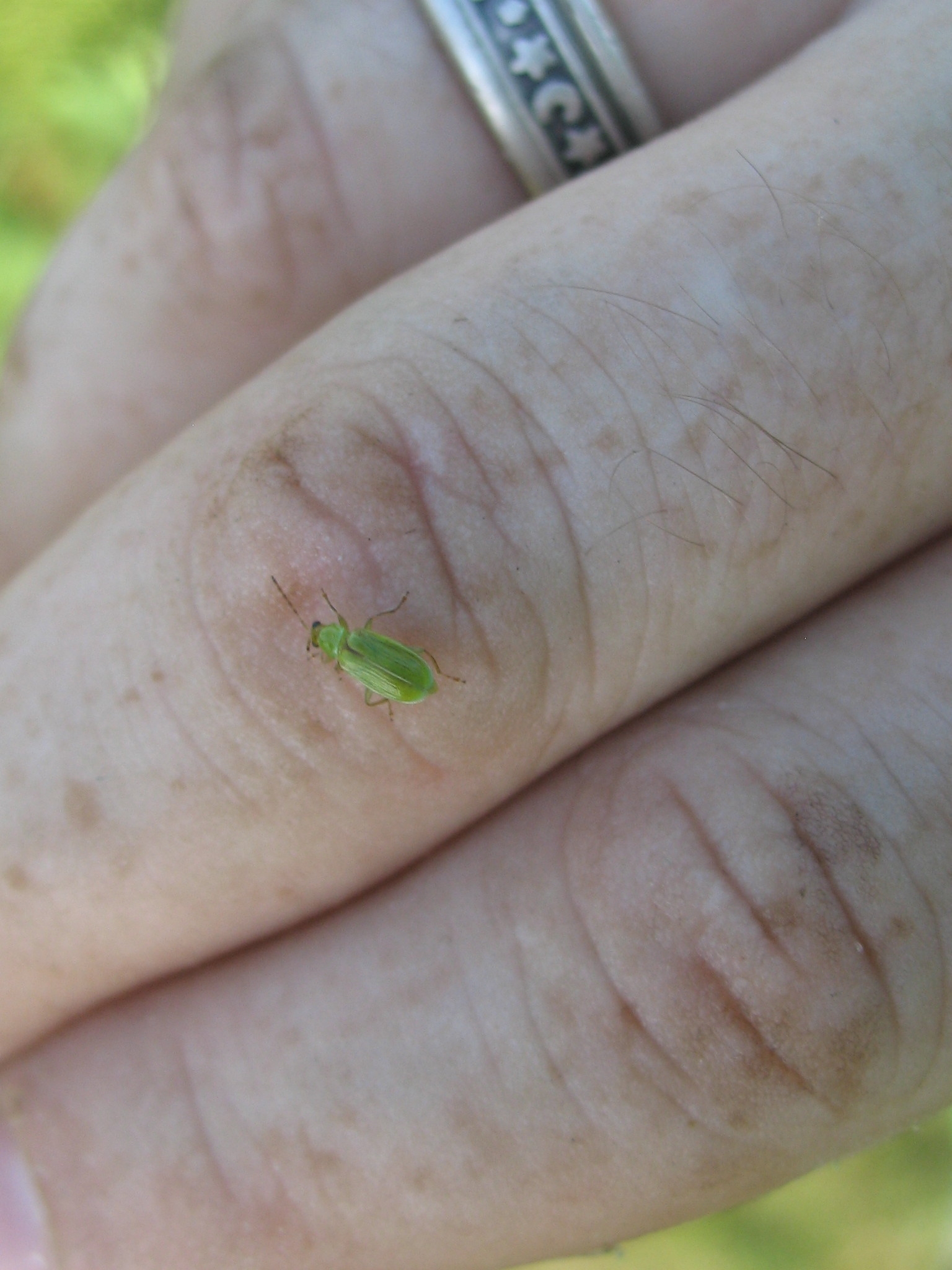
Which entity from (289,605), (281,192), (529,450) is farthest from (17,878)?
(281,192)

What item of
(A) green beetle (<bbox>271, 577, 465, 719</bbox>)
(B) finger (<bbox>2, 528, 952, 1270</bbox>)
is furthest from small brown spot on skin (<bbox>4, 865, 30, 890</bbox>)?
(A) green beetle (<bbox>271, 577, 465, 719</bbox>)

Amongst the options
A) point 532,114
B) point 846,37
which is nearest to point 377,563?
point 532,114

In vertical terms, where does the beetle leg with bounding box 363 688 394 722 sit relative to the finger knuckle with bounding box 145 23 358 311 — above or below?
below

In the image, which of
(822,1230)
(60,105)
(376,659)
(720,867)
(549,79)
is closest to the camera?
(376,659)

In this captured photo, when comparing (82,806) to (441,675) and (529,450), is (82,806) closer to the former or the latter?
(441,675)

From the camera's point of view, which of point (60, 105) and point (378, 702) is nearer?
point (378, 702)

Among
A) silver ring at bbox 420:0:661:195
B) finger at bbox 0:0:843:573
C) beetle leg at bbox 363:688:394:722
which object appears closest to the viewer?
beetle leg at bbox 363:688:394:722

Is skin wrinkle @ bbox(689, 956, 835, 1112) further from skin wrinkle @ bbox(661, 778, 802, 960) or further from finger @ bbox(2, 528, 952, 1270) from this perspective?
skin wrinkle @ bbox(661, 778, 802, 960)
